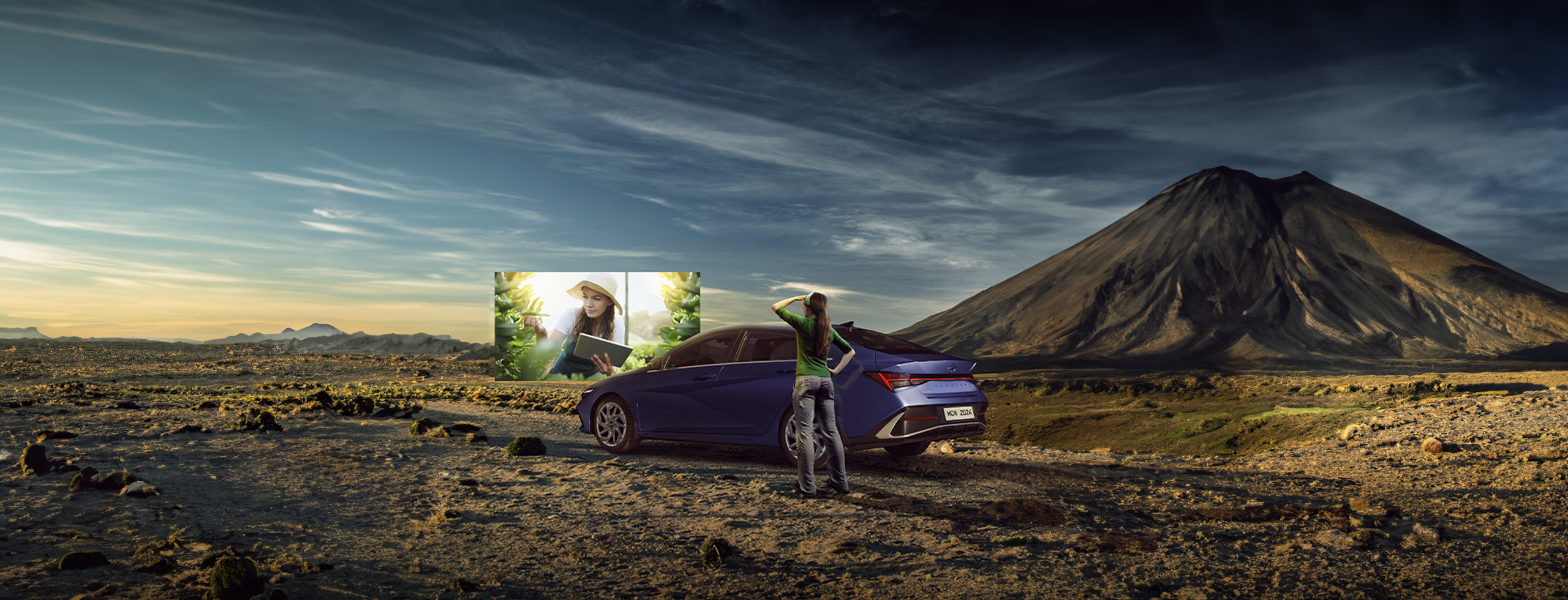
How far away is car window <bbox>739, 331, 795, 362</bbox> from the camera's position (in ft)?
27.3

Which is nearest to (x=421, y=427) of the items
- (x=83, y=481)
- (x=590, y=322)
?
(x=83, y=481)

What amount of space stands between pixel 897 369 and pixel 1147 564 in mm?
3097

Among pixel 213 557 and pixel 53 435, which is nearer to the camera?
pixel 213 557

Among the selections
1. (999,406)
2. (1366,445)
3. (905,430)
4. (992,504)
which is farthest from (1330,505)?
(999,406)

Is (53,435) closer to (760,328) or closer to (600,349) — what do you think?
(760,328)

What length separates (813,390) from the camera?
22.5 ft

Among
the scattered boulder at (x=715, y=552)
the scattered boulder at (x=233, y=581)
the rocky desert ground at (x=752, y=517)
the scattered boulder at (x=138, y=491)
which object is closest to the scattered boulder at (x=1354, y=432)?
the rocky desert ground at (x=752, y=517)

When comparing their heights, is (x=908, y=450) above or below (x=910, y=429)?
below

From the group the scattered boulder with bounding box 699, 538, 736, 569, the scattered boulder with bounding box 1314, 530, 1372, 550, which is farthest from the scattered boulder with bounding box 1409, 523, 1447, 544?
the scattered boulder with bounding box 699, 538, 736, 569

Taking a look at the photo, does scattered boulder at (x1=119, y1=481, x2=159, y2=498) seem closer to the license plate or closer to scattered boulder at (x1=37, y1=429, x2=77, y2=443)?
scattered boulder at (x1=37, y1=429, x2=77, y2=443)

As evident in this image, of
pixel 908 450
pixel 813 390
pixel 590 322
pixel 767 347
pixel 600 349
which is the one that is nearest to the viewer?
pixel 813 390

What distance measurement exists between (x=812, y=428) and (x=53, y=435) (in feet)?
28.7

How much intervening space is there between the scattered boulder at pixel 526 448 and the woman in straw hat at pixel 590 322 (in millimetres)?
15081

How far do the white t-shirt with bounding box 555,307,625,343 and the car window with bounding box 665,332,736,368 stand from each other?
16.1 metres
